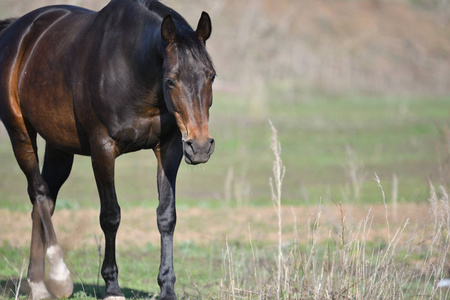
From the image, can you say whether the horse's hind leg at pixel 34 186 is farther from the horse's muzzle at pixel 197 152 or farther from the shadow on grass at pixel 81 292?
the horse's muzzle at pixel 197 152

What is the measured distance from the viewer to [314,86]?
41.7 metres

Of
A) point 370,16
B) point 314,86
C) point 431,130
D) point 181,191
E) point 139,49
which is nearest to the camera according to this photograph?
point 139,49

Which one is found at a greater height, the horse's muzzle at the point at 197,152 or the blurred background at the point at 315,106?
the horse's muzzle at the point at 197,152

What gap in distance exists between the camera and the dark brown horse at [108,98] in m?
4.91

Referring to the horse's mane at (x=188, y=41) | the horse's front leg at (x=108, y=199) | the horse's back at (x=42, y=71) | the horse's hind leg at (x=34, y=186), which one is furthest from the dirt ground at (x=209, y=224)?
the horse's mane at (x=188, y=41)

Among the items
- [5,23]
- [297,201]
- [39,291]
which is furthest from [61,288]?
[297,201]

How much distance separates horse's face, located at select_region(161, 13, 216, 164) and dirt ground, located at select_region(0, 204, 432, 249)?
483 cm

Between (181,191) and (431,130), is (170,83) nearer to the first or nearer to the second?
(181,191)

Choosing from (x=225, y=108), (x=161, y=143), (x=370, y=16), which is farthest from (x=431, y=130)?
(x=370, y=16)

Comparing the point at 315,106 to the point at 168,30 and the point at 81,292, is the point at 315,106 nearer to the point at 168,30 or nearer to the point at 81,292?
the point at 81,292

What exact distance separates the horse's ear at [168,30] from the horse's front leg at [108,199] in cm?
93

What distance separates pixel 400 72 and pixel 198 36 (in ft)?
145

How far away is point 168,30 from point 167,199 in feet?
4.32

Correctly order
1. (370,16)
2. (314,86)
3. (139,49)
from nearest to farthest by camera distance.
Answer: (139,49) < (314,86) < (370,16)
